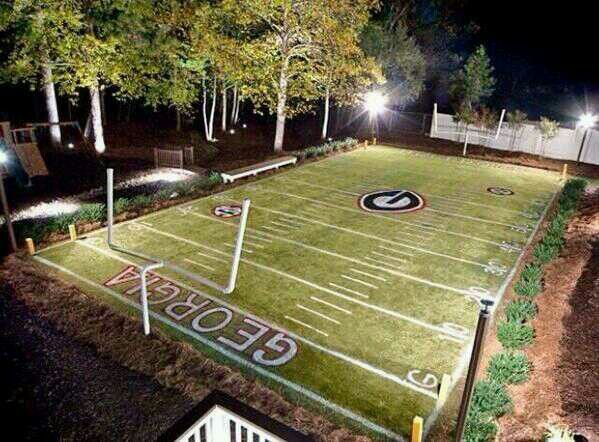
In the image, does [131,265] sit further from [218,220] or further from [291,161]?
[291,161]

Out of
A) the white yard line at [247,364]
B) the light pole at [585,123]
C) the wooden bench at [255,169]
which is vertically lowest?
the white yard line at [247,364]

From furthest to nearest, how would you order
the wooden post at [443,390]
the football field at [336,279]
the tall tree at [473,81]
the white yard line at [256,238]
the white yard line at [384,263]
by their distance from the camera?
the tall tree at [473,81] → the white yard line at [256,238] → the white yard line at [384,263] → the football field at [336,279] → the wooden post at [443,390]

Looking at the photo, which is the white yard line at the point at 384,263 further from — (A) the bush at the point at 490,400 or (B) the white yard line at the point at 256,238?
(A) the bush at the point at 490,400

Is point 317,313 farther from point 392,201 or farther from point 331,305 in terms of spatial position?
point 392,201

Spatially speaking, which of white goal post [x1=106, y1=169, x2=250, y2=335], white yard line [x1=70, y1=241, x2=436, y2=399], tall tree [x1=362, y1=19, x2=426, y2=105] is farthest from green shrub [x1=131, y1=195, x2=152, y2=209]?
tall tree [x1=362, y1=19, x2=426, y2=105]

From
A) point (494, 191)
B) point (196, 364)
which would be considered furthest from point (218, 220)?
point (494, 191)

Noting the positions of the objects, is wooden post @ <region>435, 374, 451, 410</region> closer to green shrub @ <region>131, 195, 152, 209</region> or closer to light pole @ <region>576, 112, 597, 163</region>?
green shrub @ <region>131, 195, 152, 209</region>

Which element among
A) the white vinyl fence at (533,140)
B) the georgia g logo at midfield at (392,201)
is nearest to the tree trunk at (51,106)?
the georgia g logo at midfield at (392,201)

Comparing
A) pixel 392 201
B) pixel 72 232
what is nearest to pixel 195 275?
pixel 72 232
